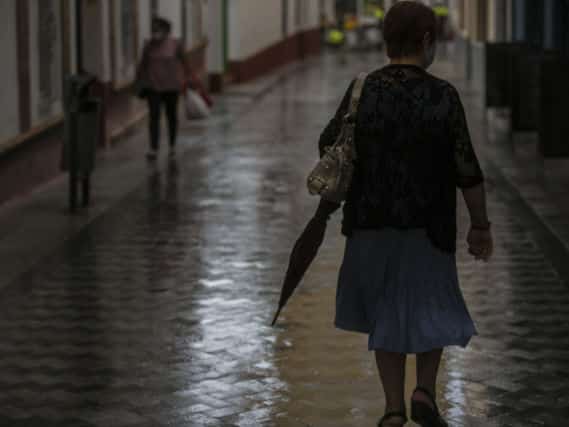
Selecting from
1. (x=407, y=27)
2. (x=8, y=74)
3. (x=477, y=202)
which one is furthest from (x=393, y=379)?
(x=8, y=74)

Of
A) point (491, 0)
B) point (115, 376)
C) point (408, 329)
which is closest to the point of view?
point (408, 329)

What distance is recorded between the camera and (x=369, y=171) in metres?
6.64

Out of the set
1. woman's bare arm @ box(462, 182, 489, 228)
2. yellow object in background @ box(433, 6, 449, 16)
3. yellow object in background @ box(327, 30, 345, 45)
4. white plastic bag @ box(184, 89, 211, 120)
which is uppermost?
woman's bare arm @ box(462, 182, 489, 228)

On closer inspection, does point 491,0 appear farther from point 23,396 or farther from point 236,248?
point 23,396

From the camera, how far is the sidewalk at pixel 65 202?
1277 centimetres

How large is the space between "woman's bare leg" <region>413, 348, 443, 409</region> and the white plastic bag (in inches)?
599

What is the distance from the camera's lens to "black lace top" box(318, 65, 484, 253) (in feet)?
21.5

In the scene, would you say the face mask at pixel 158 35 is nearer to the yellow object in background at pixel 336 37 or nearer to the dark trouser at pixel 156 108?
the dark trouser at pixel 156 108

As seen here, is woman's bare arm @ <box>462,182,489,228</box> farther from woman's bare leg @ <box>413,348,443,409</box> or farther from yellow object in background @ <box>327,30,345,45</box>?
yellow object in background @ <box>327,30,345,45</box>

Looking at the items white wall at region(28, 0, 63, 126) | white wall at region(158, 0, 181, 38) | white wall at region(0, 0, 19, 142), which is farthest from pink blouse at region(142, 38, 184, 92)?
white wall at region(158, 0, 181, 38)

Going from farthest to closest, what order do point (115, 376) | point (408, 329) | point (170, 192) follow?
point (170, 192), point (115, 376), point (408, 329)

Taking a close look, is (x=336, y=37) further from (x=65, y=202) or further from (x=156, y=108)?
(x=65, y=202)

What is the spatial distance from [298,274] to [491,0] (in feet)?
98.7

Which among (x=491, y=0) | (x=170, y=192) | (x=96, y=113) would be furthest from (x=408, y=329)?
(x=491, y=0)
